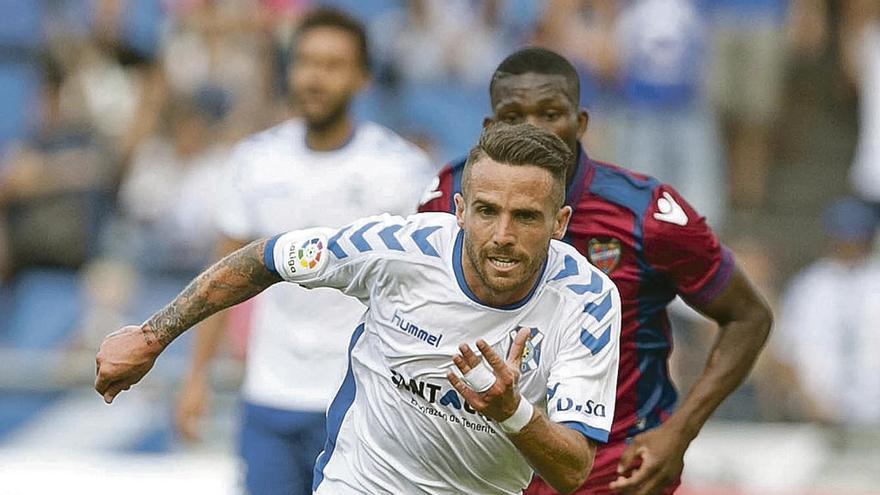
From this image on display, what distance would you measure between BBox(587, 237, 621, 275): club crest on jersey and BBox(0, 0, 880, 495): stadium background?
4685mm

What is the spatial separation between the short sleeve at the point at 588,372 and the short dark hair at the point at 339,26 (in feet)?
9.24

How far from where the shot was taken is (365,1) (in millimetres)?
14172

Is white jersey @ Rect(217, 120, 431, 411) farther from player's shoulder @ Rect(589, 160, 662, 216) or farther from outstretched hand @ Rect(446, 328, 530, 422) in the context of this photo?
outstretched hand @ Rect(446, 328, 530, 422)

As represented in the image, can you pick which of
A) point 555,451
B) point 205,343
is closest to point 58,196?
point 205,343

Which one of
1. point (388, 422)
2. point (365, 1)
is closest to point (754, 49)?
point (365, 1)

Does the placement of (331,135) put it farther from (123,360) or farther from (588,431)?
(588,431)

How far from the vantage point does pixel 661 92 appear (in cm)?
1209

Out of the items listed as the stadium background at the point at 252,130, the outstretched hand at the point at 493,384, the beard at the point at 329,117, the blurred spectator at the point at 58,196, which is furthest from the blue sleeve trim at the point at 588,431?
the blurred spectator at the point at 58,196

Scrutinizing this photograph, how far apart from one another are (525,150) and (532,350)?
1.91 ft

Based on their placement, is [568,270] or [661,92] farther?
[661,92]

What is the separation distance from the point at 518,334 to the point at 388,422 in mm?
628

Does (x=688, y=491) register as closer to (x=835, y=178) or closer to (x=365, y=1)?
(x=835, y=178)

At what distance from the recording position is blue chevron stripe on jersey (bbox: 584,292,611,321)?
4.56 meters

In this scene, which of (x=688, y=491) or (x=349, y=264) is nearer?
(x=349, y=264)
